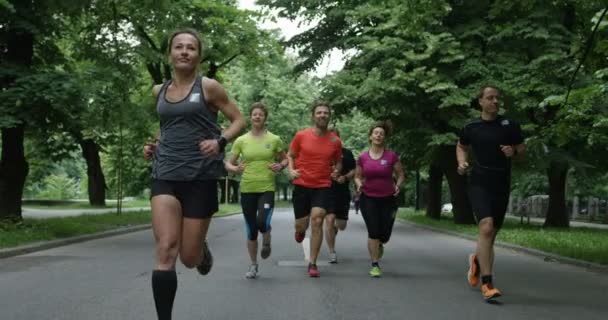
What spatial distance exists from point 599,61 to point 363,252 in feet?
16.8

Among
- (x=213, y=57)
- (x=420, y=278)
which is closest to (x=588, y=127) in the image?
(x=420, y=278)

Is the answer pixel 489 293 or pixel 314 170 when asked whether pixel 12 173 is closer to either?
pixel 314 170

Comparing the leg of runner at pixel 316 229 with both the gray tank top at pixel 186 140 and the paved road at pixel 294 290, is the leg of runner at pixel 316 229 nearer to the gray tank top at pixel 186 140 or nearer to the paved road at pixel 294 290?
the paved road at pixel 294 290

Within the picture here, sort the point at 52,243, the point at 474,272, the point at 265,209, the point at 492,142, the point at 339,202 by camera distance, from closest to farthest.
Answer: the point at 492,142 < the point at 474,272 < the point at 265,209 < the point at 339,202 < the point at 52,243

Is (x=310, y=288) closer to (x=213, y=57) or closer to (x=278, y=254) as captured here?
(x=278, y=254)

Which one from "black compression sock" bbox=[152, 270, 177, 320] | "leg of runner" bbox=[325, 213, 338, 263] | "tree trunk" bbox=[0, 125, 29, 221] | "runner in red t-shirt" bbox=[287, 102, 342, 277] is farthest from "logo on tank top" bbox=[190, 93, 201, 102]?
"tree trunk" bbox=[0, 125, 29, 221]

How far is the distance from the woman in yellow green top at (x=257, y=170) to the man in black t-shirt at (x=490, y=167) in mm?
2207

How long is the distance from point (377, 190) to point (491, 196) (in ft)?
6.48

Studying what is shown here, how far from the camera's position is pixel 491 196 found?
269 inches

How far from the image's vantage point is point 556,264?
35.1ft

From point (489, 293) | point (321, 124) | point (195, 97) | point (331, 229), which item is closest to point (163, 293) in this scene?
point (195, 97)

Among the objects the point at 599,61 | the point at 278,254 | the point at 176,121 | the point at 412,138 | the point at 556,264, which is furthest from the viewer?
the point at 412,138

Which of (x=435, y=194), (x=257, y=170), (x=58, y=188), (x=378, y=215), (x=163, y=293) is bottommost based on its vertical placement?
(x=58, y=188)

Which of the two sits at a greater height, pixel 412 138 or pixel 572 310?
pixel 412 138
